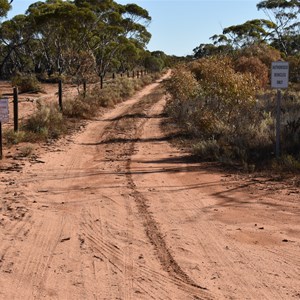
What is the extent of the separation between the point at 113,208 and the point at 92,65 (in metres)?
19.4

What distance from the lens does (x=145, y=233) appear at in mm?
6016

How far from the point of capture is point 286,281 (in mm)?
4668

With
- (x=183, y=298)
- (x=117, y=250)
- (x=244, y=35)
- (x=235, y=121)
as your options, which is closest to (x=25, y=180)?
(x=117, y=250)

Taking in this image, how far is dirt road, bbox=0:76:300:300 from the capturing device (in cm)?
458

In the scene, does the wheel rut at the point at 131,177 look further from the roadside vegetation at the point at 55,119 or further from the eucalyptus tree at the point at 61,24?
the eucalyptus tree at the point at 61,24

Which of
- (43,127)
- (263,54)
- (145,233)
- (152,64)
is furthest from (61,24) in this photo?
(152,64)

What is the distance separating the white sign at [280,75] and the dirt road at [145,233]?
6.84 ft

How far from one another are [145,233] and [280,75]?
17.4 ft

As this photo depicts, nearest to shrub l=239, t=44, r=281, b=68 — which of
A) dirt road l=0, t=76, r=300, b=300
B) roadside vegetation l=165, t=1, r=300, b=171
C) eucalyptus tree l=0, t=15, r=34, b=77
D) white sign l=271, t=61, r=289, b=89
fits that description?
roadside vegetation l=165, t=1, r=300, b=171

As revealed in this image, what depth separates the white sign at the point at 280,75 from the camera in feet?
32.1

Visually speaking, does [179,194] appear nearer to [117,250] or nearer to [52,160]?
[117,250]

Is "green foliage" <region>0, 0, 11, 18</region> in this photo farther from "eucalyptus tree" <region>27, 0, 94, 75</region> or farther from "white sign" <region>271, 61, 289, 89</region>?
"white sign" <region>271, 61, 289, 89</region>

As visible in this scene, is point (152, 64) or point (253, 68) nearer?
point (253, 68)

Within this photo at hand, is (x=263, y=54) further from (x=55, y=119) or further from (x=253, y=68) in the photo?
(x=55, y=119)
